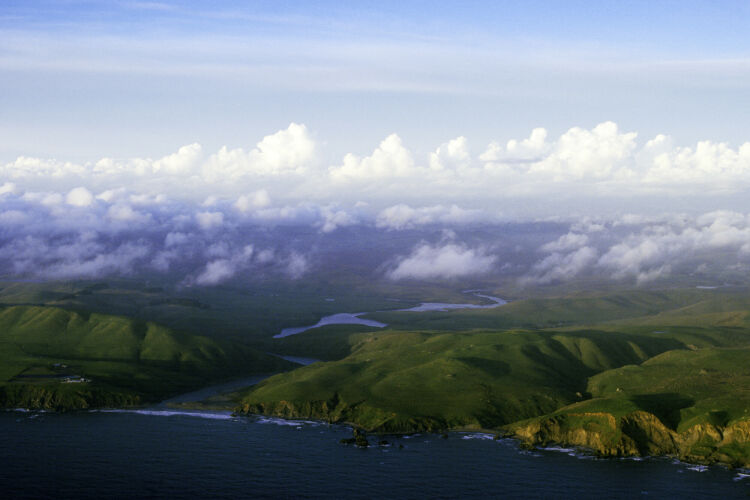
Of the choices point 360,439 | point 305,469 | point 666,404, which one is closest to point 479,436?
point 360,439

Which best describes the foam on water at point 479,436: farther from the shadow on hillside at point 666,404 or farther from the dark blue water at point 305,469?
the shadow on hillside at point 666,404

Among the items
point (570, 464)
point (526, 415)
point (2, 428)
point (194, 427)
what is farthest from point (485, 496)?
point (2, 428)

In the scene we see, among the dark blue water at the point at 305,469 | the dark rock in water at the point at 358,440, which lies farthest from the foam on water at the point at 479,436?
the dark rock in water at the point at 358,440

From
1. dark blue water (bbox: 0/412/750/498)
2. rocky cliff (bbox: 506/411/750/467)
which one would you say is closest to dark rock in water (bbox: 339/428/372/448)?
dark blue water (bbox: 0/412/750/498)

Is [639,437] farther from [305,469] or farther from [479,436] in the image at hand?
[305,469]

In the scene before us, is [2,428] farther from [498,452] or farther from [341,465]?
[498,452]

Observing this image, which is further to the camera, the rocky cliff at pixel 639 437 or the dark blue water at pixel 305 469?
the rocky cliff at pixel 639 437

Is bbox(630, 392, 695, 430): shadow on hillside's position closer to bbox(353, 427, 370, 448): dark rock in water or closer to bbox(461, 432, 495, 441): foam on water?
bbox(461, 432, 495, 441): foam on water

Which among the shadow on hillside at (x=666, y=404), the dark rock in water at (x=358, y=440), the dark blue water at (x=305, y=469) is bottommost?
the dark blue water at (x=305, y=469)

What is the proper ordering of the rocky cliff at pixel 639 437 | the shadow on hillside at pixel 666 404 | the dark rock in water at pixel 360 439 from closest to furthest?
the rocky cliff at pixel 639 437 < the dark rock in water at pixel 360 439 < the shadow on hillside at pixel 666 404
